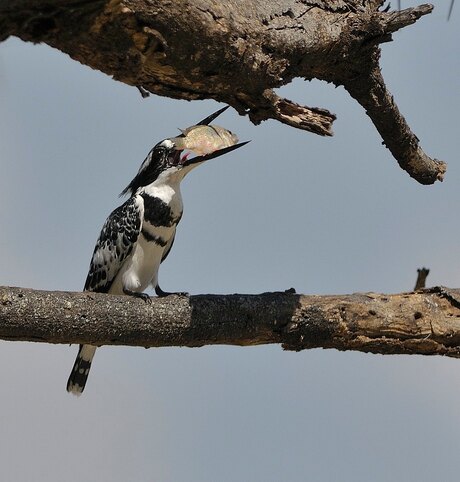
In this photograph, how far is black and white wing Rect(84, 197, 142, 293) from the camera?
5.88 meters

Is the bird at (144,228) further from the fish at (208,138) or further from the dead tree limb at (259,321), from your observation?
the dead tree limb at (259,321)

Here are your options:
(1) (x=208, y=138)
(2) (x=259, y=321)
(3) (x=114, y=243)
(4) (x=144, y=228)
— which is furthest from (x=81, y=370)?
(1) (x=208, y=138)

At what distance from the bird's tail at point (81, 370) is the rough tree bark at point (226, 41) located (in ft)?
9.66

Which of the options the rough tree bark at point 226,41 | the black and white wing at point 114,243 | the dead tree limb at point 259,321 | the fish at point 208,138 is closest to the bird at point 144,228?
the black and white wing at point 114,243

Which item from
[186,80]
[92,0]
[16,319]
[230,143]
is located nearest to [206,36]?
[186,80]

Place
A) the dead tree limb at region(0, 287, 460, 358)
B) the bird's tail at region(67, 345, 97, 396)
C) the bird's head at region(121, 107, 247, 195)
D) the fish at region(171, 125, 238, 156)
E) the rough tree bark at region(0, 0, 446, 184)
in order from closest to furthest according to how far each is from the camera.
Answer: the rough tree bark at region(0, 0, 446, 184) → the dead tree limb at region(0, 287, 460, 358) → the fish at region(171, 125, 238, 156) → the bird's head at region(121, 107, 247, 195) → the bird's tail at region(67, 345, 97, 396)

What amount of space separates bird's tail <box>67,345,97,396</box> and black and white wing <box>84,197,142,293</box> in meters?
0.42

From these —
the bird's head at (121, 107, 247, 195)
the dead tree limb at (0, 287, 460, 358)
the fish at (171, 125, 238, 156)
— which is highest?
the bird's head at (121, 107, 247, 195)

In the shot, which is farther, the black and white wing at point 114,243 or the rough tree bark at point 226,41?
the black and white wing at point 114,243

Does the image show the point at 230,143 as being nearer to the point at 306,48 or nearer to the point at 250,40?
the point at 306,48

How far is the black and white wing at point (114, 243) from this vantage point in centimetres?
588

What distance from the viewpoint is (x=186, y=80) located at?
2805 millimetres

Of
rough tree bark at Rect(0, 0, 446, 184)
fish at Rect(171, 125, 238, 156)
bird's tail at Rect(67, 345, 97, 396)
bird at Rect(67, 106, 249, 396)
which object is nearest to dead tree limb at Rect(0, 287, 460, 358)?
fish at Rect(171, 125, 238, 156)

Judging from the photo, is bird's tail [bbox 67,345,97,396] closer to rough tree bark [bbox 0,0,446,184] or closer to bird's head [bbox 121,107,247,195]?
bird's head [bbox 121,107,247,195]
